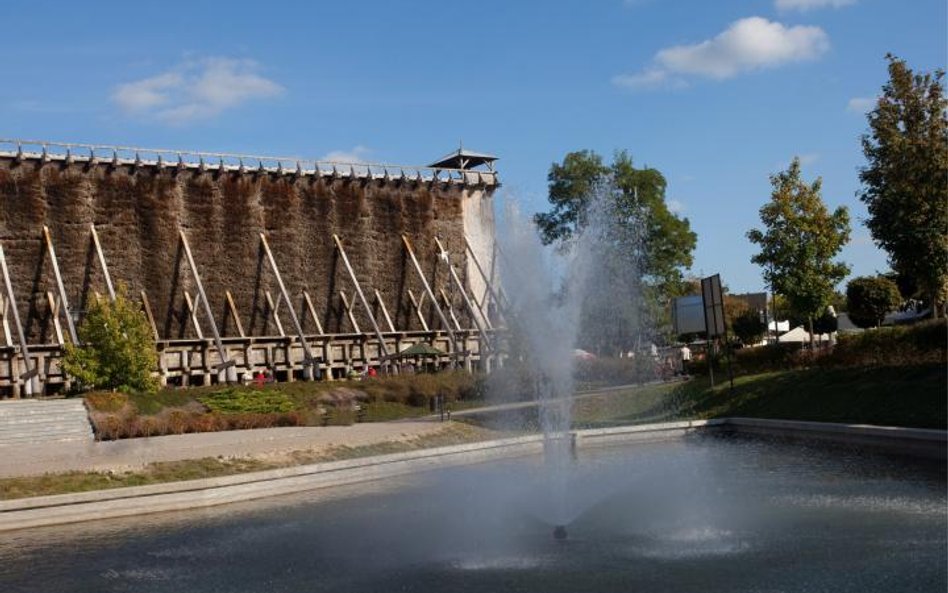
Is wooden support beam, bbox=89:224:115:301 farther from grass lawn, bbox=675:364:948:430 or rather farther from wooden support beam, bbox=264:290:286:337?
grass lawn, bbox=675:364:948:430

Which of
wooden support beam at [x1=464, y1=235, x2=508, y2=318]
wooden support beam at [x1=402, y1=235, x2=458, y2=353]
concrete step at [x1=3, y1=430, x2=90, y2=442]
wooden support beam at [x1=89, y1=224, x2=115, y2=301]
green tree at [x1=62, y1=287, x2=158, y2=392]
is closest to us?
concrete step at [x1=3, y1=430, x2=90, y2=442]

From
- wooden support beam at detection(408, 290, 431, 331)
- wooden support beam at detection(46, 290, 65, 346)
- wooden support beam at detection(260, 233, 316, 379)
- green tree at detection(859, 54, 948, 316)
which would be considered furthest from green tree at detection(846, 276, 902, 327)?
wooden support beam at detection(46, 290, 65, 346)

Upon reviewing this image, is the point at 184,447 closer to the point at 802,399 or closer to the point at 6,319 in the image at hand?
the point at 802,399

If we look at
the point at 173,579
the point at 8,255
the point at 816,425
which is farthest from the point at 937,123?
the point at 8,255

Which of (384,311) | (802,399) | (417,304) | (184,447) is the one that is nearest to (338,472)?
(184,447)

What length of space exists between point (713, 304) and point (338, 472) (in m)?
18.0

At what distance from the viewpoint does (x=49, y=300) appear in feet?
149

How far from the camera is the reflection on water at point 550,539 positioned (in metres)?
11.5

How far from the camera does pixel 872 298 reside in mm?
49188

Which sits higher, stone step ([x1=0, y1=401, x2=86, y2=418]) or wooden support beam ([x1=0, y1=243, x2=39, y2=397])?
wooden support beam ([x1=0, y1=243, x2=39, y2=397])

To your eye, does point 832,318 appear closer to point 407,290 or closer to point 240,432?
point 407,290

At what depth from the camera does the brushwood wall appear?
46.2 metres

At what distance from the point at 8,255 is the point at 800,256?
3733 centimetres

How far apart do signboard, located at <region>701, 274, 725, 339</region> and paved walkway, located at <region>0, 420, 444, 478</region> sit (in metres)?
11.9
